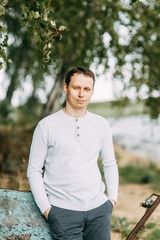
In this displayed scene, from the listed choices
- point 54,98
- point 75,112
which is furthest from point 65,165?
point 54,98

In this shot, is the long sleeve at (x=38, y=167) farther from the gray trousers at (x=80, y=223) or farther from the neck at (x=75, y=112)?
the neck at (x=75, y=112)

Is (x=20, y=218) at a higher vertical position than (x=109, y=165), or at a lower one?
lower

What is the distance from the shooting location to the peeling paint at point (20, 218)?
2.32m

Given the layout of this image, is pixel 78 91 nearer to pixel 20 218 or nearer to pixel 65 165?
pixel 65 165

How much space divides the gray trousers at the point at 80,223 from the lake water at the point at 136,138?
38.8 ft

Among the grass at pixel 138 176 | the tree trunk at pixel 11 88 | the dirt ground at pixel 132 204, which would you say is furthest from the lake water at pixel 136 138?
the tree trunk at pixel 11 88

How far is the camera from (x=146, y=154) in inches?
661

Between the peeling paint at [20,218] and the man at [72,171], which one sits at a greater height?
the man at [72,171]

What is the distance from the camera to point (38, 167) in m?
2.33

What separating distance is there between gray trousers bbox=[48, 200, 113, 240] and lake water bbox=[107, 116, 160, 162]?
11.8 meters

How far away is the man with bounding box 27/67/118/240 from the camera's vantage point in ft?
7.40

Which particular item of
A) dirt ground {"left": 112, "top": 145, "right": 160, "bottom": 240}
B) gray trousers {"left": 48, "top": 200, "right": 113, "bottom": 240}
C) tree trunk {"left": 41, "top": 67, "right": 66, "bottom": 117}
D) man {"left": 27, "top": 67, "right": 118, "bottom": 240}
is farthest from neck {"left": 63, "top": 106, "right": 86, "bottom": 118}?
tree trunk {"left": 41, "top": 67, "right": 66, "bottom": 117}

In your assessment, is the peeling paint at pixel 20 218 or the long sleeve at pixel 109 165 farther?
the long sleeve at pixel 109 165

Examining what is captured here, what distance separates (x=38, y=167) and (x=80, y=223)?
499mm
